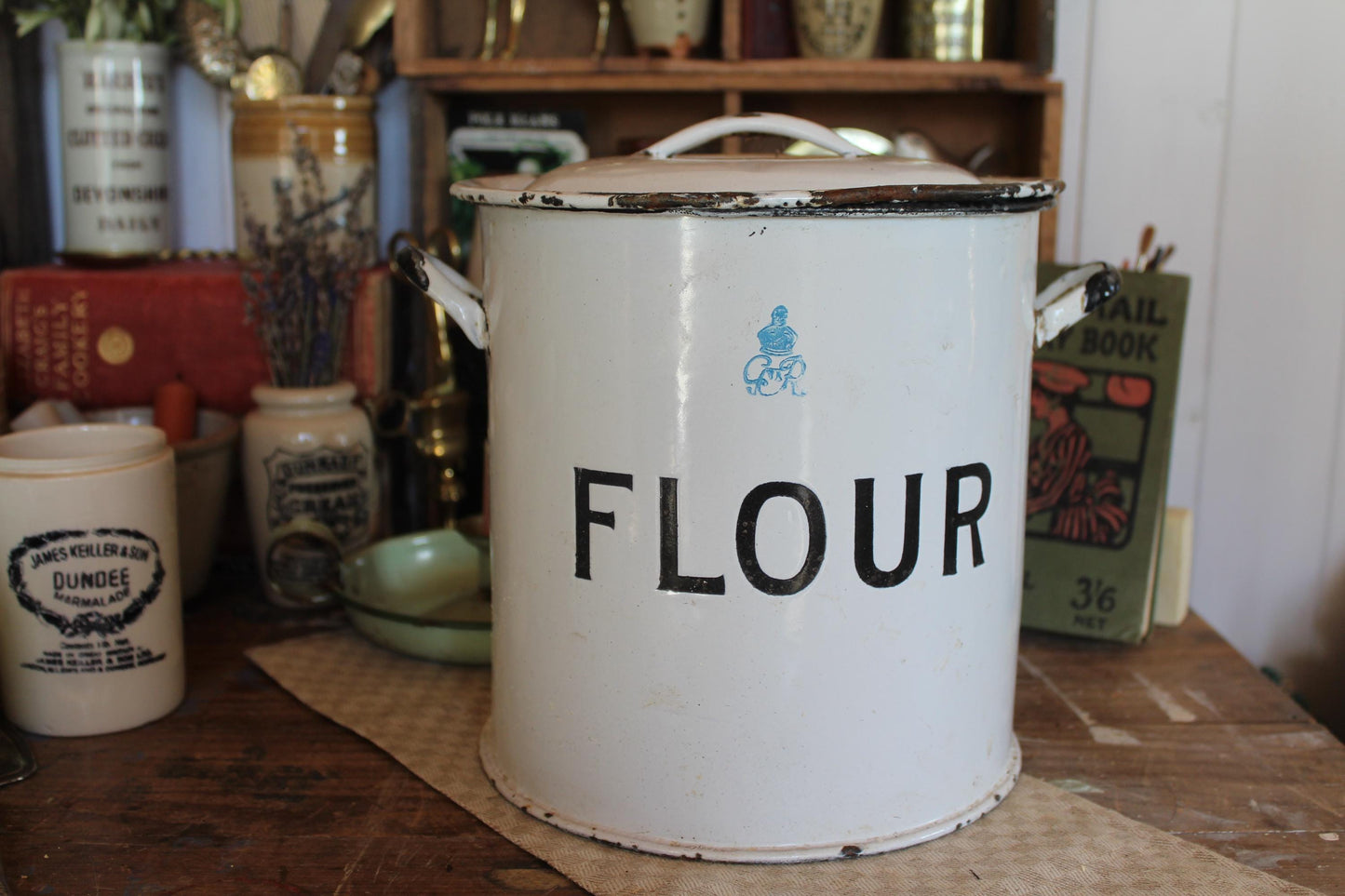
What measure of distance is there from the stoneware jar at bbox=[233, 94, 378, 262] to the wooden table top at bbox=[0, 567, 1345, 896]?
438 millimetres

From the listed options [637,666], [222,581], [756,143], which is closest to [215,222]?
[222,581]

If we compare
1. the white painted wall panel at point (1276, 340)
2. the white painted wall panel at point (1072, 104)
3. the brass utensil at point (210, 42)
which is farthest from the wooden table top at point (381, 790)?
the brass utensil at point (210, 42)

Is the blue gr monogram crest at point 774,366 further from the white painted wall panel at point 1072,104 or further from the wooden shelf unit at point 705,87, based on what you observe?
the white painted wall panel at point 1072,104

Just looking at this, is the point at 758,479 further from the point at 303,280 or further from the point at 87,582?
the point at 303,280

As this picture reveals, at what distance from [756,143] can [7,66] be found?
2.39 ft

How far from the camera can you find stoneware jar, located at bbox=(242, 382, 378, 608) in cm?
101

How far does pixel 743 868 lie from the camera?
2.15 feet

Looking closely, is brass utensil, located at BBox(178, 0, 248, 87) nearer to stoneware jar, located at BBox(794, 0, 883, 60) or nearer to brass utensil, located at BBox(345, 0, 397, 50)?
brass utensil, located at BBox(345, 0, 397, 50)

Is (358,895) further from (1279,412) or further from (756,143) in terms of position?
(1279,412)

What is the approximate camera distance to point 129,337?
1111 millimetres

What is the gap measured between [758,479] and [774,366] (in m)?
0.06

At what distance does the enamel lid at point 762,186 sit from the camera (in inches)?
23.2

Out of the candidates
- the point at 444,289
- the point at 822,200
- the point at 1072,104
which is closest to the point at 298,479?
the point at 444,289

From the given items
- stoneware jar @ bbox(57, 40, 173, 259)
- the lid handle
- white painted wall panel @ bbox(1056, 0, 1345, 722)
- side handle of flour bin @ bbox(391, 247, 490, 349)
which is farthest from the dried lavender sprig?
white painted wall panel @ bbox(1056, 0, 1345, 722)
